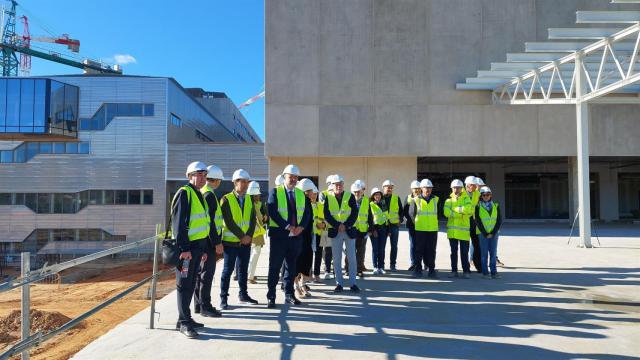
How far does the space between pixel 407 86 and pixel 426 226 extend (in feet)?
43.3

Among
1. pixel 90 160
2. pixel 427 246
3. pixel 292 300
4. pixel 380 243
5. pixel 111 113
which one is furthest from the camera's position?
pixel 111 113

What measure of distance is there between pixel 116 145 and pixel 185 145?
17.9 feet

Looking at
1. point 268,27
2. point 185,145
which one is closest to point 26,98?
point 185,145

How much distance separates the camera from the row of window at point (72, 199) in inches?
1347

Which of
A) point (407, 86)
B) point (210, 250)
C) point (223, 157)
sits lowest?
point (210, 250)

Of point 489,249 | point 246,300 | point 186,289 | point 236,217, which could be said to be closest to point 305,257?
point 246,300

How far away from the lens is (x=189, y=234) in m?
4.76

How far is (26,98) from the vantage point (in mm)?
34000

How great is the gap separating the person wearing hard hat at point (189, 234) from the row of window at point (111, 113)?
3244cm

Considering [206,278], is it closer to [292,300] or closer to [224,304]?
[224,304]

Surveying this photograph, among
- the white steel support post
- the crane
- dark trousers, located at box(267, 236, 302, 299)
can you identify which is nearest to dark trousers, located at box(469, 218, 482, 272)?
dark trousers, located at box(267, 236, 302, 299)

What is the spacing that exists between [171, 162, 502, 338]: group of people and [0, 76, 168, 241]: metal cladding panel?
28.8 m

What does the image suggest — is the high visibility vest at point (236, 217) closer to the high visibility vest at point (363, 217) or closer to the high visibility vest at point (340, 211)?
the high visibility vest at point (340, 211)

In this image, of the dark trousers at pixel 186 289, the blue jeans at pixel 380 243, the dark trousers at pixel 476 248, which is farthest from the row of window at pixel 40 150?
the dark trousers at pixel 186 289
